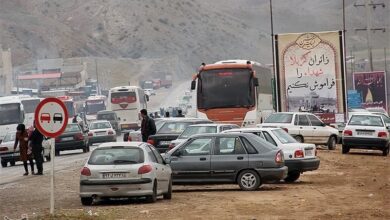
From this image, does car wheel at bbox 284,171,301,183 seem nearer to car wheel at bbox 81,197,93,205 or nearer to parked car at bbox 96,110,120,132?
car wheel at bbox 81,197,93,205

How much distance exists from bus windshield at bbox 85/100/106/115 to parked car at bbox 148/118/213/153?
234 feet

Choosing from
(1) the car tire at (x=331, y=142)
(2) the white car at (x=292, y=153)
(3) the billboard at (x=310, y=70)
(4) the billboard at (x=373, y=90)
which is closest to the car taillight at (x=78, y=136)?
(3) the billboard at (x=310, y=70)

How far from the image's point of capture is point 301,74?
42500 mm

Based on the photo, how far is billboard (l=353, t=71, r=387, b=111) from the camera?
254 ft

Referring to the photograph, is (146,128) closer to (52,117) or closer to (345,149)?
(345,149)

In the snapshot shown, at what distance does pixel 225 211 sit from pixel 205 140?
492 cm

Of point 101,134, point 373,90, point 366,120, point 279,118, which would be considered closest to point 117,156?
point 366,120

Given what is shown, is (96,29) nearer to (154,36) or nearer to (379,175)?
(154,36)

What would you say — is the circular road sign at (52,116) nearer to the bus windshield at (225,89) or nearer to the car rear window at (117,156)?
the car rear window at (117,156)

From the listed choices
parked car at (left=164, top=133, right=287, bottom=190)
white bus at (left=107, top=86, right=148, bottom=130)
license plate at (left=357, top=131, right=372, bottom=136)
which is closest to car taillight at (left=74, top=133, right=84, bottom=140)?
license plate at (left=357, top=131, right=372, bottom=136)

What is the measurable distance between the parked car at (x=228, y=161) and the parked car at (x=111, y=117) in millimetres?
52070

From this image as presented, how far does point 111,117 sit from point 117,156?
55874mm

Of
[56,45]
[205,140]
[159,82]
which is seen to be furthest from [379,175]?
[56,45]

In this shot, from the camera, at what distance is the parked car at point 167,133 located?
29906 mm
